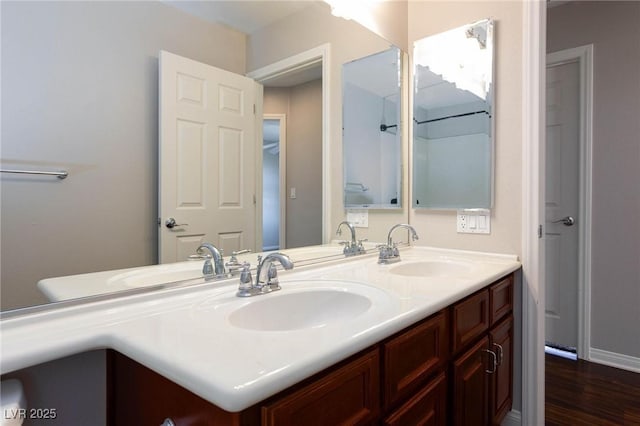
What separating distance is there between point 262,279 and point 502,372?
1180 millimetres

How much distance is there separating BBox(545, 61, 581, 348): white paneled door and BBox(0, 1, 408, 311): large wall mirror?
97.1 inches

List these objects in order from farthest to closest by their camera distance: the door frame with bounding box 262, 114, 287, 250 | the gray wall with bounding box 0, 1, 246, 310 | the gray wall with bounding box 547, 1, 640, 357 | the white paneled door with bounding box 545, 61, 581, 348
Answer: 1. the white paneled door with bounding box 545, 61, 581, 348
2. the gray wall with bounding box 547, 1, 640, 357
3. the door frame with bounding box 262, 114, 287, 250
4. the gray wall with bounding box 0, 1, 246, 310

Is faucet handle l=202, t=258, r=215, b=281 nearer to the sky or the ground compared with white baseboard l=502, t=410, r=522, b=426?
nearer to the sky

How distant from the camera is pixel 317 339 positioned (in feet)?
2.39

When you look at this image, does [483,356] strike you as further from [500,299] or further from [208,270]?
[208,270]

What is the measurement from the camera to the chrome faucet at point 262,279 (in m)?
1.06

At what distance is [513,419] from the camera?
1.75 metres

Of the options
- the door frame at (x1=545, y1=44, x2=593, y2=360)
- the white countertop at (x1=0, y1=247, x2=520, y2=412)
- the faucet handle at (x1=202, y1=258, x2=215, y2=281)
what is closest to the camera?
the white countertop at (x1=0, y1=247, x2=520, y2=412)

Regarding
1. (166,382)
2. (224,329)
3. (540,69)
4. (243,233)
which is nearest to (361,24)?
(540,69)

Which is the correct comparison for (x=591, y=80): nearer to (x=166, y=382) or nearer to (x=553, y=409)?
(x=553, y=409)

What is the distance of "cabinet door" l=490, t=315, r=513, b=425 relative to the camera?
151 cm

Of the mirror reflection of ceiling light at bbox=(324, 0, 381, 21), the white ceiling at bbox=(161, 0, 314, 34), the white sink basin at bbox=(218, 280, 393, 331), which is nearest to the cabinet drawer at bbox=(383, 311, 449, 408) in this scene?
the white sink basin at bbox=(218, 280, 393, 331)

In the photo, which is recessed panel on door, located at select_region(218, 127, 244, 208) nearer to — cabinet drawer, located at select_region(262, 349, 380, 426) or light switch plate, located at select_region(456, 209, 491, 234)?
cabinet drawer, located at select_region(262, 349, 380, 426)

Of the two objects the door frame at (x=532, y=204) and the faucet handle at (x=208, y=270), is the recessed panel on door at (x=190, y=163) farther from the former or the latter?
the door frame at (x=532, y=204)
